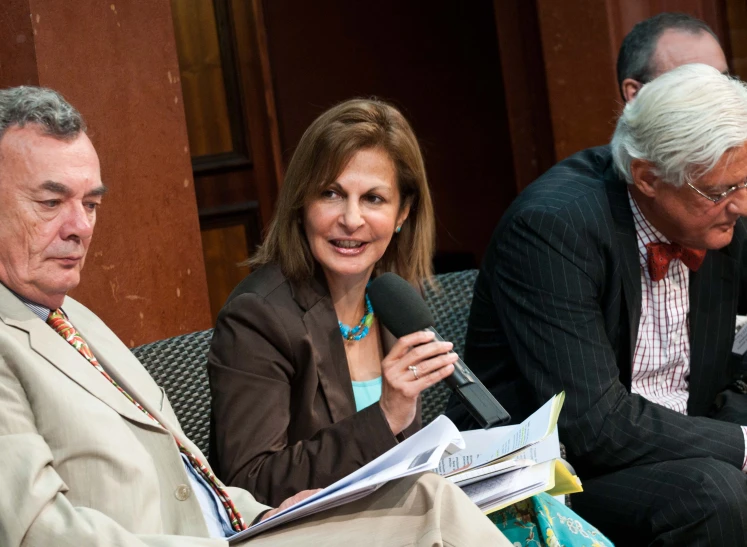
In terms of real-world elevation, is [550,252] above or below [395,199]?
below

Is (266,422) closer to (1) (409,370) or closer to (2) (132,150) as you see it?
(1) (409,370)

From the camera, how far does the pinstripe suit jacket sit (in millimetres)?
2689

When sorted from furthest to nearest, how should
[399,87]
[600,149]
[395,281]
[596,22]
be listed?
1. [399,87]
2. [596,22]
3. [600,149]
4. [395,281]

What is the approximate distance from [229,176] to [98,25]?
2.03 meters

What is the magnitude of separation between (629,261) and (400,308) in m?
0.88

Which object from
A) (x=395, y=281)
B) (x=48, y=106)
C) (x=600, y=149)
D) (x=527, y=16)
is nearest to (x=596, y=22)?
(x=527, y=16)

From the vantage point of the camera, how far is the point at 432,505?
6.43 ft

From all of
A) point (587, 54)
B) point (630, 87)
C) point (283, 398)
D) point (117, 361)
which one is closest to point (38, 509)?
point (117, 361)

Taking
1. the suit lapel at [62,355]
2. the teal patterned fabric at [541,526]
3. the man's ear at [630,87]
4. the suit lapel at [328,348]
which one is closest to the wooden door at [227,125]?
the man's ear at [630,87]

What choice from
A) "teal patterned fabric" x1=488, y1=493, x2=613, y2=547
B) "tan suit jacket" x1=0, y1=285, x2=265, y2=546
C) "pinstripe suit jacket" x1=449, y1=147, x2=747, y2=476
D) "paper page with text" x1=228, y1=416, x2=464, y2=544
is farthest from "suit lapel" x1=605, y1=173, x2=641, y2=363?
"tan suit jacket" x1=0, y1=285, x2=265, y2=546

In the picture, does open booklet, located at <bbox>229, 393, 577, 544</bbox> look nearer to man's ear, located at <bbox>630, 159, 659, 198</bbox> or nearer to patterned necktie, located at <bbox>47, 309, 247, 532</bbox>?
patterned necktie, located at <bbox>47, 309, 247, 532</bbox>

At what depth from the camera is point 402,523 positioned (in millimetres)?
1963

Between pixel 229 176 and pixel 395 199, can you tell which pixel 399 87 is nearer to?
pixel 229 176

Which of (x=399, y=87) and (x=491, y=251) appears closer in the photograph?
(x=491, y=251)
